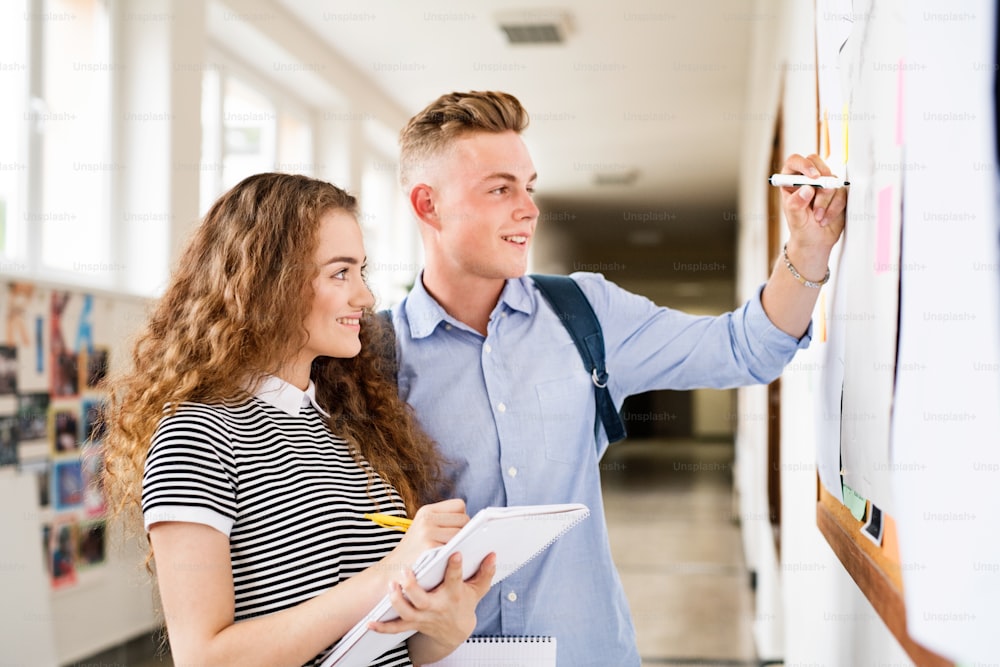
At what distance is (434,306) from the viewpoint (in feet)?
5.96

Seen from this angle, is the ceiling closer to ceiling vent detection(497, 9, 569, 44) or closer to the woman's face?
ceiling vent detection(497, 9, 569, 44)

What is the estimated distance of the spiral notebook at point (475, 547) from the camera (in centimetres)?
112

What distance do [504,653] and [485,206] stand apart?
83 centimetres

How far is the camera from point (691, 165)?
380 inches

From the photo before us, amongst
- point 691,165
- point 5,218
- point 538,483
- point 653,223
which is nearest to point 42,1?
point 5,218

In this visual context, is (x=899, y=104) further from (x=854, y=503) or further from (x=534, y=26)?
(x=534, y=26)

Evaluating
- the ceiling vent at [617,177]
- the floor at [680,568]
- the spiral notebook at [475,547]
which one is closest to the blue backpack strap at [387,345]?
the spiral notebook at [475,547]

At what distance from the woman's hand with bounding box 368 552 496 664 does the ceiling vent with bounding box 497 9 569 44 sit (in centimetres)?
479

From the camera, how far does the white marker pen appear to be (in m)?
1.30

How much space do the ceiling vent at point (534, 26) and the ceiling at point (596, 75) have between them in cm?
2

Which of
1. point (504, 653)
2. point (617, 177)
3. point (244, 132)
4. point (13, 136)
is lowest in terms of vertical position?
point (504, 653)

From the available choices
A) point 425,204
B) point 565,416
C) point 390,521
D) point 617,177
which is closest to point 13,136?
point 425,204

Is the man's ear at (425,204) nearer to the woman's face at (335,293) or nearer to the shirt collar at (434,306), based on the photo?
the shirt collar at (434,306)

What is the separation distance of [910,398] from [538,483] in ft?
3.05
